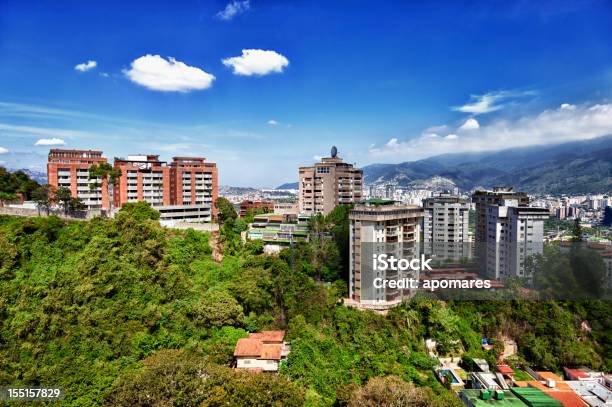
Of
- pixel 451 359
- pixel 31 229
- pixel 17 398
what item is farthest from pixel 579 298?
pixel 31 229

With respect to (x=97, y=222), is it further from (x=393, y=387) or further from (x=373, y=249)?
(x=393, y=387)

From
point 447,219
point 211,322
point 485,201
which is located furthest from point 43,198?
point 447,219

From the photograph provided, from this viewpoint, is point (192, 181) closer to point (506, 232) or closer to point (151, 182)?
point (151, 182)

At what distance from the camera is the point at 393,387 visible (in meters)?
8.88

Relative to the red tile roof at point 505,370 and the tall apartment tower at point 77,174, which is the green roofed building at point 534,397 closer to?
the red tile roof at point 505,370

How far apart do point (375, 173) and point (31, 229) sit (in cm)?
8410

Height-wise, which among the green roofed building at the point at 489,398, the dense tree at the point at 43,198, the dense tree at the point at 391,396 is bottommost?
the green roofed building at the point at 489,398

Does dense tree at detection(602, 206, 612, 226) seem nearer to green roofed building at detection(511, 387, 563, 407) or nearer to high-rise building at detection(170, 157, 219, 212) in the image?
green roofed building at detection(511, 387, 563, 407)

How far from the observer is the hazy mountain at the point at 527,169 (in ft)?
171

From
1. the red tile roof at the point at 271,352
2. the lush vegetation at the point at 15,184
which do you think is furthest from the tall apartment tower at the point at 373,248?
the lush vegetation at the point at 15,184

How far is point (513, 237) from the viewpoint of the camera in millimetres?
16828

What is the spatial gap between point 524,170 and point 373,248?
60.3 meters

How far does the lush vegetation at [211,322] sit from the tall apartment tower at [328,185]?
4365 mm

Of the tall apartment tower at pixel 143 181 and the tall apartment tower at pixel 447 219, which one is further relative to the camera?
the tall apartment tower at pixel 447 219
